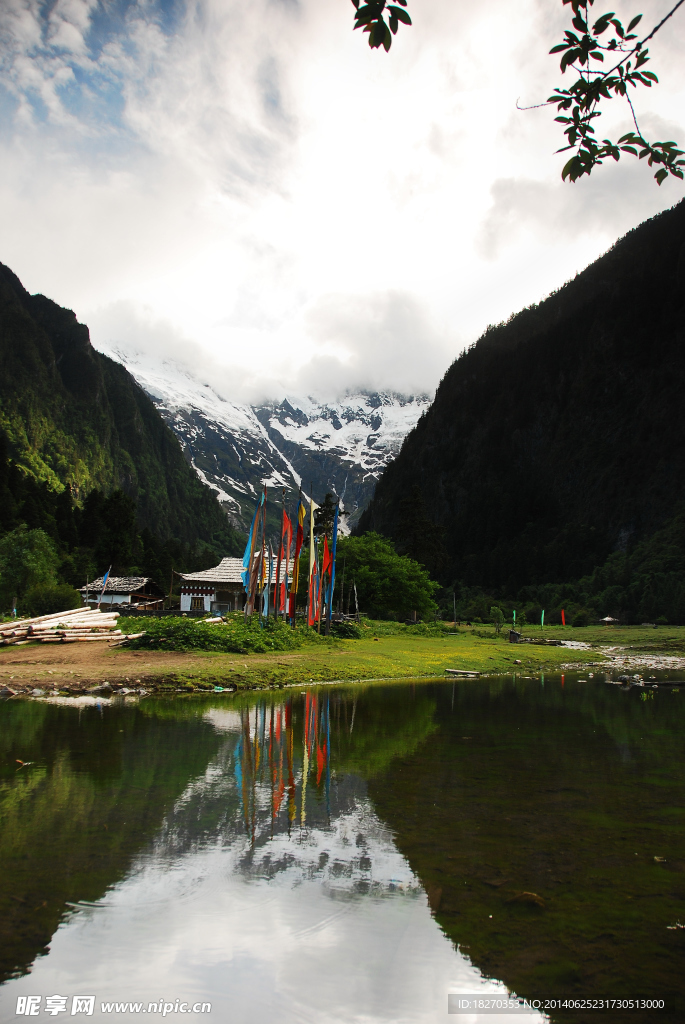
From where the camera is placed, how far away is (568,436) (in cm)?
15462

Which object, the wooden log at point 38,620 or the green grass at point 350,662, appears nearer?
the green grass at point 350,662

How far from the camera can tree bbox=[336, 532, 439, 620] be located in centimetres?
5291

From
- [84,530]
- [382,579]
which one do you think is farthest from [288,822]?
[84,530]

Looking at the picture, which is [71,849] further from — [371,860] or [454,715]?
[454,715]

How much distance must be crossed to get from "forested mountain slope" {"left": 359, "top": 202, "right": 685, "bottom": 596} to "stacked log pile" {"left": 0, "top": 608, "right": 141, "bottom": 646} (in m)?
92.2

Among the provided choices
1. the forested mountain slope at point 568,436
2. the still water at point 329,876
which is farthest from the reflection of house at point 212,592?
the still water at point 329,876

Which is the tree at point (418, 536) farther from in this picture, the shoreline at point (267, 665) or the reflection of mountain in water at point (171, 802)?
the reflection of mountain in water at point (171, 802)

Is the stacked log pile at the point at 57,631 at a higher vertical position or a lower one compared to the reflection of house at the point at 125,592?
lower

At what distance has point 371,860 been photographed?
5.97m

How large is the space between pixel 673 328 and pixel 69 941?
169315mm

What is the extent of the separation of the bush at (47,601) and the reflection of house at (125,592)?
27.8 m

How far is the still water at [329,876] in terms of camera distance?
4074 millimetres

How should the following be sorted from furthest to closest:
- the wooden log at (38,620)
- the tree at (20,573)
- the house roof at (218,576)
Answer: the house roof at (218,576) → the tree at (20,573) → the wooden log at (38,620)

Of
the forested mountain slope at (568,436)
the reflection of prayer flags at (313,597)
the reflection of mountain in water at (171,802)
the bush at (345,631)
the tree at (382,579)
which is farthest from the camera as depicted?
the forested mountain slope at (568,436)
